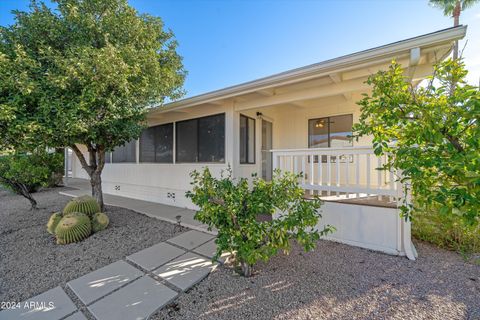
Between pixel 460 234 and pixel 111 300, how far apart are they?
16.9ft

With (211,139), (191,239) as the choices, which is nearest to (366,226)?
(191,239)

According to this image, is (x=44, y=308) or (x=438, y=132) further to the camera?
(x=44, y=308)

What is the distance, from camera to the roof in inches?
107

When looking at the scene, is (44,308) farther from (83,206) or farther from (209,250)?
(83,206)

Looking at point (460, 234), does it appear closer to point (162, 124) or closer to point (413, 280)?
point (413, 280)

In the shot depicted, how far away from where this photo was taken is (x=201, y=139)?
234 inches

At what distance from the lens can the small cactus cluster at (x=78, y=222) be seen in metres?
3.69

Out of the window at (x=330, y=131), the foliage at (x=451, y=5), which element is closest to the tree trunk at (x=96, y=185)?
the window at (x=330, y=131)

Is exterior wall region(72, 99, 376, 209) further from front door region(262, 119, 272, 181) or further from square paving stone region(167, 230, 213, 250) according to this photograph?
square paving stone region(167, 230, 213, 250)

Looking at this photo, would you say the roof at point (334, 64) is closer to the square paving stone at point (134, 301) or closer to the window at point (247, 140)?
the window at point (247, 140)

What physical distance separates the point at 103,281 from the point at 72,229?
1.78 meters

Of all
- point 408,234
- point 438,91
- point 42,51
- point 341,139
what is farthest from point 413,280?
point 42,51

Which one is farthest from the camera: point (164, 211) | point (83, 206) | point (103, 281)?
point (164, 211)

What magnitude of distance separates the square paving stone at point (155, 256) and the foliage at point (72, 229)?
4.67 feet
